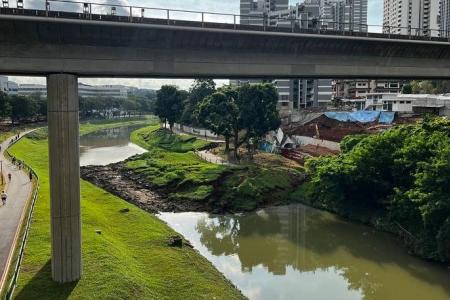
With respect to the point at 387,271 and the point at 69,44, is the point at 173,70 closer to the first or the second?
the point at 69,44

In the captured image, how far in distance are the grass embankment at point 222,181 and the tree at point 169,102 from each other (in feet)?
97.3

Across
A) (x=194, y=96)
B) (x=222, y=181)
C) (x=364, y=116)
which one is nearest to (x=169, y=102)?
(x=194, y=96)

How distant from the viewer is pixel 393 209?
2784cm

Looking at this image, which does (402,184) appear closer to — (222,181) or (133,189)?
(222,181)

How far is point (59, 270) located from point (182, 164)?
32092 millimetres

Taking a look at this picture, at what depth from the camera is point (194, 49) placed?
2033 cm

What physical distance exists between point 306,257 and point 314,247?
6.02ft

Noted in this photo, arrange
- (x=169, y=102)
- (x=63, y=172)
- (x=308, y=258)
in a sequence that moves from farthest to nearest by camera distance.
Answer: (x=169, y=102), (x=308, y=258), (x=63, y=172)

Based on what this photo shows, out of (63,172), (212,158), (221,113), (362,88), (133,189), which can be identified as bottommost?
(133,189)

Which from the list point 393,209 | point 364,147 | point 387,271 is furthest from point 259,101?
point 387,271

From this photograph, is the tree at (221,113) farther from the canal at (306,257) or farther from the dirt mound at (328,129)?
the canal at (306,257)

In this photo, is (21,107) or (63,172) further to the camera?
(21,107)

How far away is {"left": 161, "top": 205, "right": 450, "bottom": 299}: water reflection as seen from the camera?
73.4ft

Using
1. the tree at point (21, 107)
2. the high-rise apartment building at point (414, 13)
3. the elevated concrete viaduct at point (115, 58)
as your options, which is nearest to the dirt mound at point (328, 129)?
the elevated concrete viaduct at point (115, 58)
